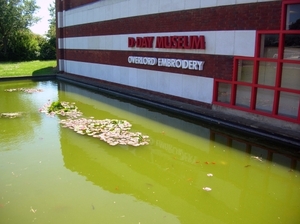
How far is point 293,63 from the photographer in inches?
302

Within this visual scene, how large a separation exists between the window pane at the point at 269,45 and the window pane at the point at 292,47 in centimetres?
27

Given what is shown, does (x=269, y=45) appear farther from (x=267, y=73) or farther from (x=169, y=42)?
(x=169, y=42)

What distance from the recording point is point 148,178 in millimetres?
5730

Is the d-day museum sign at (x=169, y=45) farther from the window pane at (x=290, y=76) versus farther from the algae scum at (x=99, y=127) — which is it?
the algae scum at (x=99, y=127)

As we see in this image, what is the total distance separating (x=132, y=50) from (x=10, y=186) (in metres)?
9.84

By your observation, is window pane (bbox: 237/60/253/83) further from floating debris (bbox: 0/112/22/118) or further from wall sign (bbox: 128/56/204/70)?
floating debris (bbox: 0/112/22/118)

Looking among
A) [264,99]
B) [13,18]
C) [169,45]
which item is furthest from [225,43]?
[13,18]

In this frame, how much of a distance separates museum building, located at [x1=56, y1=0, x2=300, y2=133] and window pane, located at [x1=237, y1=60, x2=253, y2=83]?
3cm

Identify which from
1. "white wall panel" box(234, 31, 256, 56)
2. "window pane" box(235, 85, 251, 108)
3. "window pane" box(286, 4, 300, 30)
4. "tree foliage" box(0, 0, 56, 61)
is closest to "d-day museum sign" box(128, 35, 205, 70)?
"white wall panel" box(234, 31, 256, 56)

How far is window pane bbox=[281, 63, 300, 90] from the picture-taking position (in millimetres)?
7764

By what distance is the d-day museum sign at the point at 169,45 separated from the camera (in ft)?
34.5

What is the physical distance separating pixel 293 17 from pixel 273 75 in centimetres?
149

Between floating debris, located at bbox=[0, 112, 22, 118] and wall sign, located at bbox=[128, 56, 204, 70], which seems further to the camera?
wall sign, located at bbox=[128, 56, 204, 70]

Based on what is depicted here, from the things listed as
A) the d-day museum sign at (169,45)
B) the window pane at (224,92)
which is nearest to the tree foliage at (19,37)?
the d-day museum sign at (169,45)
